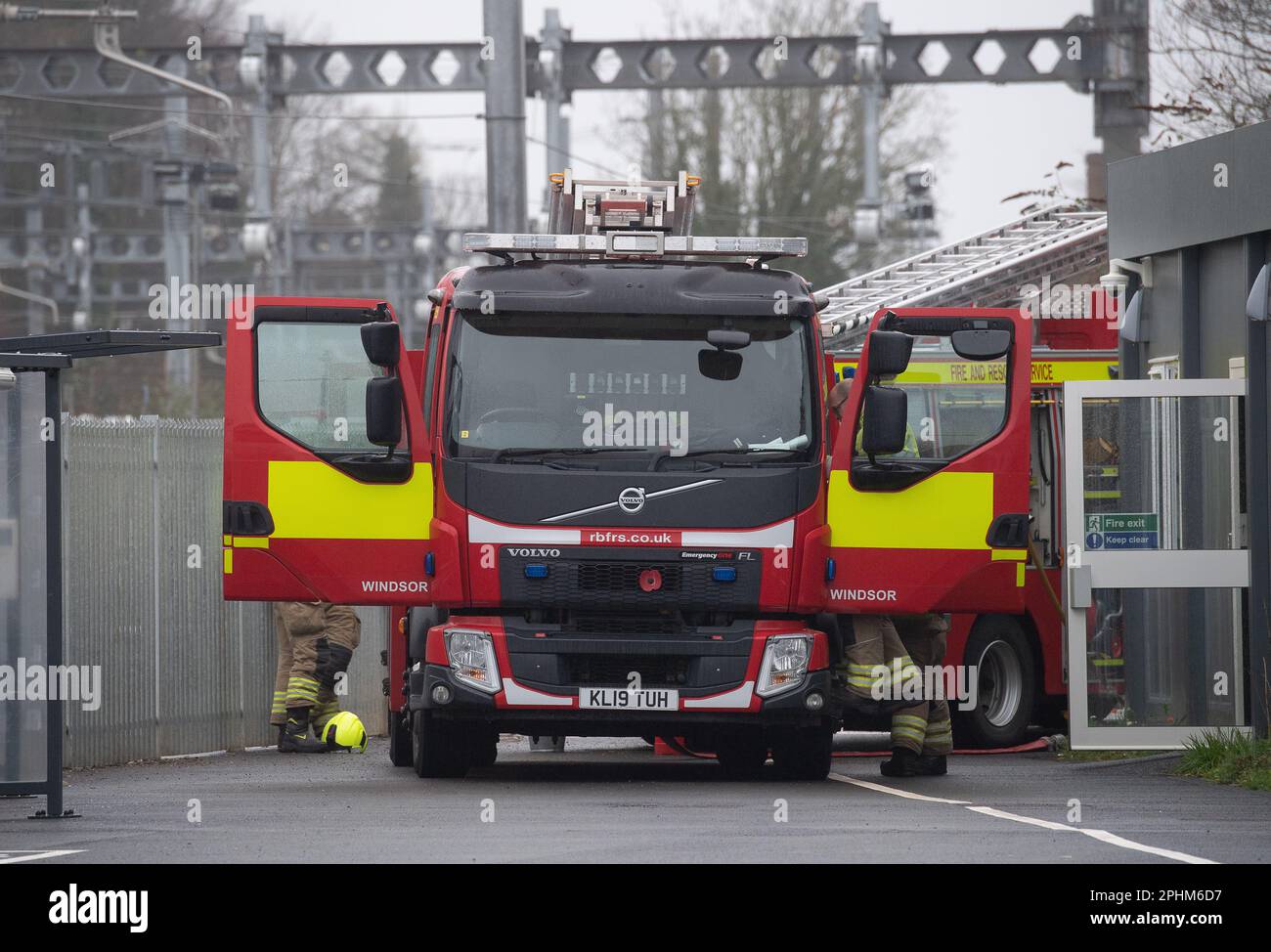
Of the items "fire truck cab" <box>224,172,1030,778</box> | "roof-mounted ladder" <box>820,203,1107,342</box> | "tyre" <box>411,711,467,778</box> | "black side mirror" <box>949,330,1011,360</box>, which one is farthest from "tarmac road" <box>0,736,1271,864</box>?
"roof-mounted ladder" <box>820,203,1107,342</box>

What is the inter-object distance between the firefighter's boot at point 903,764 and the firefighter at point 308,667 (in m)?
4.09

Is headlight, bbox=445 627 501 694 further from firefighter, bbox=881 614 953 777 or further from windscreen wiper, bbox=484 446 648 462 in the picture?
firefighter, bbox=881 614 953 777

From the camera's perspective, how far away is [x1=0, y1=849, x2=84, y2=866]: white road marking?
954 cm

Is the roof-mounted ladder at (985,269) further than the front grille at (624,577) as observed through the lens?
Yes

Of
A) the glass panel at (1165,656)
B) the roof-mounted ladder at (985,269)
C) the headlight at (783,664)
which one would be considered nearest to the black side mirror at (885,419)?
the headlight at (783,664)

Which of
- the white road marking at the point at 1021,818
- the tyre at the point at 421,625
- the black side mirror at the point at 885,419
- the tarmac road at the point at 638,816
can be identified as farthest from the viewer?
the tyre at the point at 421,625

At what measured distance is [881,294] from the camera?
63.7 feet

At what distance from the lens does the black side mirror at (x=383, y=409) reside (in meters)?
12.8

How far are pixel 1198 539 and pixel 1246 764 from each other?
1.74 m

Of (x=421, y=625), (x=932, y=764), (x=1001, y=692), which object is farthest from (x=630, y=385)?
(x=1001, y=692)

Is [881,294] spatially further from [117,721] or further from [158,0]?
[158,0]

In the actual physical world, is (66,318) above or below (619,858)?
above

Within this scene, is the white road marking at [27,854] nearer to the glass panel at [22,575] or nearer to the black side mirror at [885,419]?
the glass panel at [22,575]

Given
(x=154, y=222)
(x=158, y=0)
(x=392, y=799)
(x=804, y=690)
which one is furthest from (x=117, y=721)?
(x=154, y=222)
